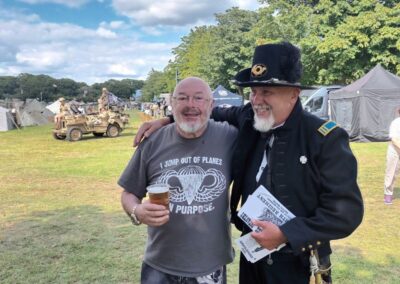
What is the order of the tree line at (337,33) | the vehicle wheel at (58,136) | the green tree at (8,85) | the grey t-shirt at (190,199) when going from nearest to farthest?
the grey t-shirt at (190,199), the vehicle wheel at (58,136), the tree line at (337,33), the green tree at (8,85)

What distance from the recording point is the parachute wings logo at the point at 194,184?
2561 mm

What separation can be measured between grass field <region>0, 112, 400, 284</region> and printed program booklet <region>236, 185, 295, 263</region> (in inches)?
96.5

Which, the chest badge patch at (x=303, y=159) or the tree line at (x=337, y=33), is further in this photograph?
the tree line at (x=337, y=33)

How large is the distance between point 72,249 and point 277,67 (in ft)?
14.1

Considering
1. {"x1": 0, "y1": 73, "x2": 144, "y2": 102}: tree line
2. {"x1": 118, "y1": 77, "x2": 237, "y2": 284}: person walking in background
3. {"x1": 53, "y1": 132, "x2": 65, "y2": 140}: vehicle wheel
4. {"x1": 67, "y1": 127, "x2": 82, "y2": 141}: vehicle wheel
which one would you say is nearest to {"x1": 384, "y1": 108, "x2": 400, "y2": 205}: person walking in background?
{"x1": 118, "y1": 77, "x2": 237, "y2": 284}: person walking in background

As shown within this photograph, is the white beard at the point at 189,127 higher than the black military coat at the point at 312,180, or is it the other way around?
the white beard at the point at 189,127

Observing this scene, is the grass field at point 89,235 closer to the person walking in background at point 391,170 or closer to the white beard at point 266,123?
the person walking in background at point 391,170

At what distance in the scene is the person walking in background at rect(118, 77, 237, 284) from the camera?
2551mm

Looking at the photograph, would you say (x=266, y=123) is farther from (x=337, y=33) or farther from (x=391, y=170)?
(x=337, y=33)

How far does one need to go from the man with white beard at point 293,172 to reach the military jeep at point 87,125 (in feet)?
62.6

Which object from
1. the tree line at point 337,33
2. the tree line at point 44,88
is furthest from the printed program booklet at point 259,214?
the tree line at point 44,88

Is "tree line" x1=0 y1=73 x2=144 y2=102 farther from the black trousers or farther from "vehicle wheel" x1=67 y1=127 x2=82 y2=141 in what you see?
the black trousers

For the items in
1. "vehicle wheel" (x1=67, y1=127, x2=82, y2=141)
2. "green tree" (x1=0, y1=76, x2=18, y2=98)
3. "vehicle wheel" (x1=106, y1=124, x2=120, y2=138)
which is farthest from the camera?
"green tree" (x1=0, y1=76, x2=18, y2=98)

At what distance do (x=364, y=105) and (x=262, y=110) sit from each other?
1560 cm
